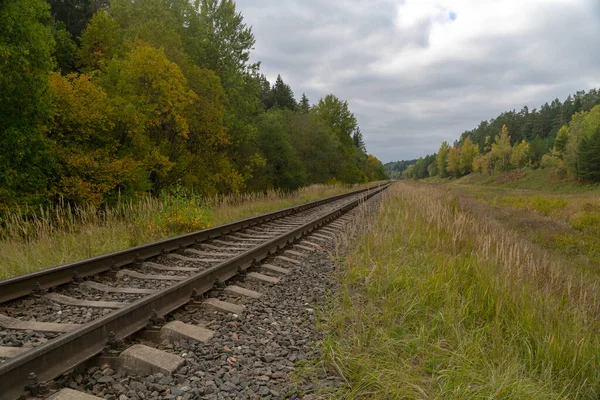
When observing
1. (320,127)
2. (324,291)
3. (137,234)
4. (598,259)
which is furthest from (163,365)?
(320,127)

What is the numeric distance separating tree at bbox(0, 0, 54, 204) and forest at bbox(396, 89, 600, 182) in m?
66.9

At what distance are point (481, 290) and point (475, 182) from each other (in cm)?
10542

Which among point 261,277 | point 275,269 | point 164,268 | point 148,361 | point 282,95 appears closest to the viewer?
point 148,361

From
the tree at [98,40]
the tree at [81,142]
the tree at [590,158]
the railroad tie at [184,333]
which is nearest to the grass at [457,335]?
the railroad tie at [184,333]

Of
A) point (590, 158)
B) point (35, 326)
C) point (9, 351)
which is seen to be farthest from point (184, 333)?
point (590, 158)

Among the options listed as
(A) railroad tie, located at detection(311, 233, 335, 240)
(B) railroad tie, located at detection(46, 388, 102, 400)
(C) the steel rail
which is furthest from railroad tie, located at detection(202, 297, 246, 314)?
(A) railroad tie, located at detection(311, 233, 335, 240)

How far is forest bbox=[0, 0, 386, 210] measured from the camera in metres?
11.0

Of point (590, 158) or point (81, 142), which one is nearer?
point (81, 142)

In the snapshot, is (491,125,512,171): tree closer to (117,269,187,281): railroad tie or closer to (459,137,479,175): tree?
(459,137,479,175): tree

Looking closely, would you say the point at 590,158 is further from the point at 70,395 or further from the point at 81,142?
the point at 70,395

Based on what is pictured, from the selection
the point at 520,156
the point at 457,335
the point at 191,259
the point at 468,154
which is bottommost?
the point at 457,335

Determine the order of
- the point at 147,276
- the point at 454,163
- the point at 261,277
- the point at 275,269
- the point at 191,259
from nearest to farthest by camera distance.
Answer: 1. the point at 147,276
2. the point at 261,277
3. the point at 275,269
4. the point at 191,259
5. the point at 454,163

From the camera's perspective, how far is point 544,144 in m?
95.3

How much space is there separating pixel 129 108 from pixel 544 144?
4188 inches
